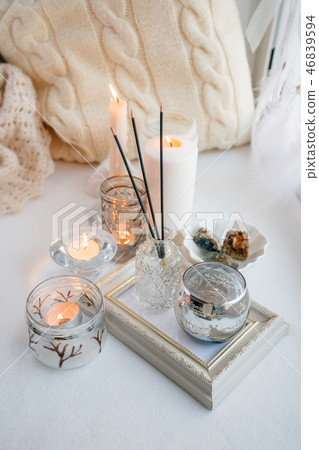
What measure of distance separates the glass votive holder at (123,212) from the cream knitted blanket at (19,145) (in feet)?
0.73

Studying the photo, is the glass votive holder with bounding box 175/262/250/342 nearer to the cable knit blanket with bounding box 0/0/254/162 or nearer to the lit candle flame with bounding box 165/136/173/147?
the lit candle flame with bounding box 165/136/173/147

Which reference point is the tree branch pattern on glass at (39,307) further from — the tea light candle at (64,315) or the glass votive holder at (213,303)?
the glass votive holder at (213,303)

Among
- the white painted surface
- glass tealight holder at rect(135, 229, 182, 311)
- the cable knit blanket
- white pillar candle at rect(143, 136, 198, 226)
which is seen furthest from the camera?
the cable knit blanket

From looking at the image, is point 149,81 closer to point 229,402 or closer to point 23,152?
point 23,152

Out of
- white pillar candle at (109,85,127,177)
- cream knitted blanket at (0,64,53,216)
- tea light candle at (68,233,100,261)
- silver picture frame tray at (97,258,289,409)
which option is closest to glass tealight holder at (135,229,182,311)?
silver picture frame tray at (97,258,289,409)

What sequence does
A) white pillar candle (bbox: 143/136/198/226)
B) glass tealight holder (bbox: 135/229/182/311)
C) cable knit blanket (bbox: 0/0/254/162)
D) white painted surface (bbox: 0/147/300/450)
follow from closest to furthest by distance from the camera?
white painted surface (bbox: 0/147/300/450)
glass tealight holder (bbox: 135/229/182/311)
white pillar candle (bbox: 143/136/198/226)
cable knit blanket (bbox: 0/0/254/162)

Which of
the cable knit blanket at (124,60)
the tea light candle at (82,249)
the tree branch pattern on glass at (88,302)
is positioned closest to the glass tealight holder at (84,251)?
the tea light candle at (82,249)

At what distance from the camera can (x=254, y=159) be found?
1073 millimetres

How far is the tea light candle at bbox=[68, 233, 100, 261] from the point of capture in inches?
30.7

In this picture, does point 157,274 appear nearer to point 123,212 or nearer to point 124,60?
point 123,212

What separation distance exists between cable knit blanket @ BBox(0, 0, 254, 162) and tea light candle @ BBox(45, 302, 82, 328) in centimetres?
48

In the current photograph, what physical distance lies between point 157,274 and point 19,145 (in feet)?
1.61

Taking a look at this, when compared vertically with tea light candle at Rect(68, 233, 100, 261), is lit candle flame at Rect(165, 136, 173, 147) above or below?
above
